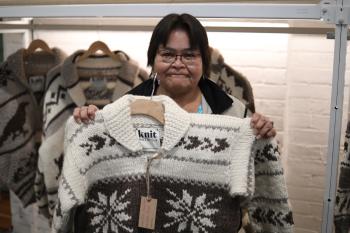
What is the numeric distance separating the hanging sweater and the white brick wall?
72 centimetres

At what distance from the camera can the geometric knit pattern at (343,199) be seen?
4.19 ft

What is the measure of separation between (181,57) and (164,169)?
304 millimetres

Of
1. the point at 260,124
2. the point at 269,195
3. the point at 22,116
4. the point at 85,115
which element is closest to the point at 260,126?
the point at 260,124

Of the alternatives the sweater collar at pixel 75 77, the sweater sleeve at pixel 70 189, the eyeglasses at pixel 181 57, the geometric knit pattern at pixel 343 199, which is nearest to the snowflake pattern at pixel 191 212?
the sweater sleeve at pixel 70 189

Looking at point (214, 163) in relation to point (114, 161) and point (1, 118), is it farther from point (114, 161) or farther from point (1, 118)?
point (1, 118)

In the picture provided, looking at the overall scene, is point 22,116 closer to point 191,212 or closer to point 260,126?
point 191,212

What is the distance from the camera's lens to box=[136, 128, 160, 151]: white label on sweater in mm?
1059

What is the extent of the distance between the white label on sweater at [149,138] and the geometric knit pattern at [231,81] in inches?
19.3

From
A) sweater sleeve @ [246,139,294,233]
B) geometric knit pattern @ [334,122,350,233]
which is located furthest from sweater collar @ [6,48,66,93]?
geometric knit pattern @ [334,122,350,233]

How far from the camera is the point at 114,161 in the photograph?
1057 mm

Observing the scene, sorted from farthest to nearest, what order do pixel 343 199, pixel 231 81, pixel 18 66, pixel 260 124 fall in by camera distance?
pixel 18 66
pixel 231 81
pixel 343 199
pixel 260 124

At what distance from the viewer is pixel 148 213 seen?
1.03 m

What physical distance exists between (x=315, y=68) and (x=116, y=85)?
0.83 m

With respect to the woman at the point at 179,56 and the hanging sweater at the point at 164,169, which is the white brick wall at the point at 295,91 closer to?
the woman at the point at 179,56
